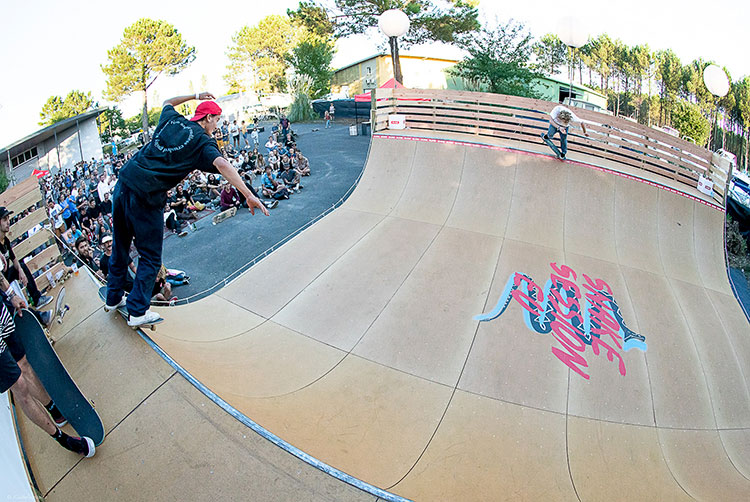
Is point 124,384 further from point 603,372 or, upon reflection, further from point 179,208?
point 179,208

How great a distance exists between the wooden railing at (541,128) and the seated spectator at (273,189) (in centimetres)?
341

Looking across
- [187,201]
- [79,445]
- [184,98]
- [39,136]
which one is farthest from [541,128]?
[39,136]

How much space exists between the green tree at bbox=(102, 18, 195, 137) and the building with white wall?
11853 mm

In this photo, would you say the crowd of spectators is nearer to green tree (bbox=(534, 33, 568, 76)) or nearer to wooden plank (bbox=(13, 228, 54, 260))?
wooden plank (bbox=(13, 228, 54, 260))

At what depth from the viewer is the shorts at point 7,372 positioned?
243 centimetres

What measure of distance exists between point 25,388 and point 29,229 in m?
2.61

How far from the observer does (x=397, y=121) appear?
11.3 m

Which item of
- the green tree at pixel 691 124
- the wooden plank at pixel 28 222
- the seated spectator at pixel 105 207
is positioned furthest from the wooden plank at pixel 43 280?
the green tree at pixel 691 124

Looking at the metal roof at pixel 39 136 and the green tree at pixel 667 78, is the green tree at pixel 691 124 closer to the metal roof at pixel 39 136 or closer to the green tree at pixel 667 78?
the green tree at pixel 667 78

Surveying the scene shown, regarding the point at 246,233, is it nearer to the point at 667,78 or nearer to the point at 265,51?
the point at 667,78

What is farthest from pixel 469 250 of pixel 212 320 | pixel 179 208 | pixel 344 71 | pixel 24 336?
pixel 344 71

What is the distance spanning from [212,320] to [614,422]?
552 centimetres

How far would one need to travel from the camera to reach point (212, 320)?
5891 mm

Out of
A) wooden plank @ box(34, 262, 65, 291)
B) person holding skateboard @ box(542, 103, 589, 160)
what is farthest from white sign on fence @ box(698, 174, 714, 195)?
wooden plank @ box(34, 262, 65, 291)
